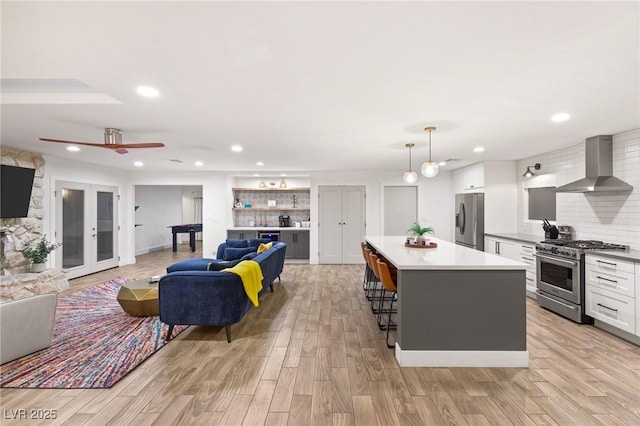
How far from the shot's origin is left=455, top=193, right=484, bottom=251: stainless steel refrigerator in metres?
6.28

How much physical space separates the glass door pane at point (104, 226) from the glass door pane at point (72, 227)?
448mm

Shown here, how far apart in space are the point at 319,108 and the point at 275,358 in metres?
2.45

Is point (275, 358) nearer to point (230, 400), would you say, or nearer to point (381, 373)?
point (230, 400)

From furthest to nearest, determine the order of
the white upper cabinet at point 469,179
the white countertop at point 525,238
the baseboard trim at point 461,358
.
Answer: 1. the white upper cabinet at point 469,179
2. the white countertop at point 525,238
3. the baseboard trim at point 461,358

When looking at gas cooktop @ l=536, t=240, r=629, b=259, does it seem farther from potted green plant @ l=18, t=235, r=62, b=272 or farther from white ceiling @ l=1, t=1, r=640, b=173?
potted green plant @ l=18, t=235, r=62, b=272

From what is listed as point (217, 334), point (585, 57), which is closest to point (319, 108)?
point (585, 57)

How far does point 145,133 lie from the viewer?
161 inches

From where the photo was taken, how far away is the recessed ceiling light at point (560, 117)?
10.8 feet

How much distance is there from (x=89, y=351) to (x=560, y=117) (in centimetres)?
544

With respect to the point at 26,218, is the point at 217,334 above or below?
below

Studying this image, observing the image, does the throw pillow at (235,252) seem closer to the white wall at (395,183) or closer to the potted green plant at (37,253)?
the white wall at (395,183)

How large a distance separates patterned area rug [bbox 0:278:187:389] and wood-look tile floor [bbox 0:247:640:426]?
0.13 metres

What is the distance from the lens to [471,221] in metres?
6.53

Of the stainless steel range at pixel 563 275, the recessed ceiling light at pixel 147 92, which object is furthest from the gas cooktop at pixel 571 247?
the recessed ceiling light at pixel 147 92
